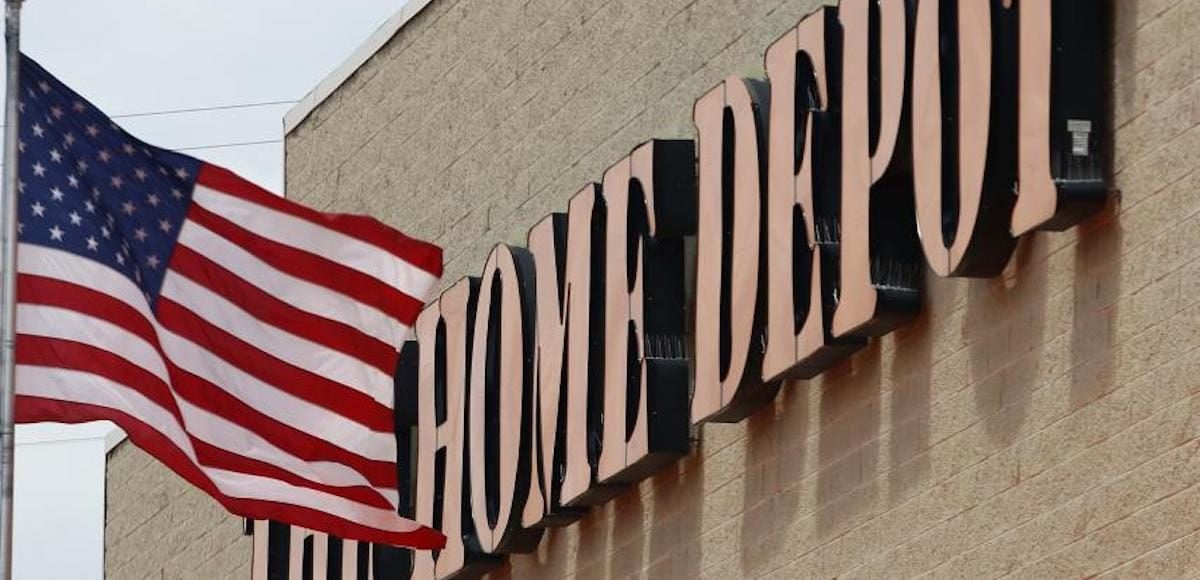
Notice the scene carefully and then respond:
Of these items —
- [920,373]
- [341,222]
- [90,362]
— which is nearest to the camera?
[90,362]

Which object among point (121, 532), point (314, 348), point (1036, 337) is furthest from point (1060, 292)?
point (121, 532)

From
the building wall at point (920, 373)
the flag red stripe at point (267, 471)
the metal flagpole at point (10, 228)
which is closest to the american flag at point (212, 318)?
the flag red stripe at point (267, 471)

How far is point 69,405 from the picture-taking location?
1324cm

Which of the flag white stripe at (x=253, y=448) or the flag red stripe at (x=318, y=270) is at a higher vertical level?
the flag red stripe at (x=318, y=270)

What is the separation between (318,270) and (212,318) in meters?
0.66

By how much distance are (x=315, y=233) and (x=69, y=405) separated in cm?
174

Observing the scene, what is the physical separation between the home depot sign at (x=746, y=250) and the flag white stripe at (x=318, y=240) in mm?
1759

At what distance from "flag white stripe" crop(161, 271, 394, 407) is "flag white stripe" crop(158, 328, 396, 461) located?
0.54 ft

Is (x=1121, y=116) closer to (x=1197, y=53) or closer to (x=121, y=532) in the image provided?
(x=1197, y=53)

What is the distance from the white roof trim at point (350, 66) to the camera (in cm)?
2098

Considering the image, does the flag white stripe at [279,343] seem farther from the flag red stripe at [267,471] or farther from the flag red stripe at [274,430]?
the flag red stripe at [267,471]

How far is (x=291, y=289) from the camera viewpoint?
1441cm

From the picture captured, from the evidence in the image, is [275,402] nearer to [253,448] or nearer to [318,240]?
[253,448]

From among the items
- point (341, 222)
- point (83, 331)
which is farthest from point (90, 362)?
point (341, 222)
